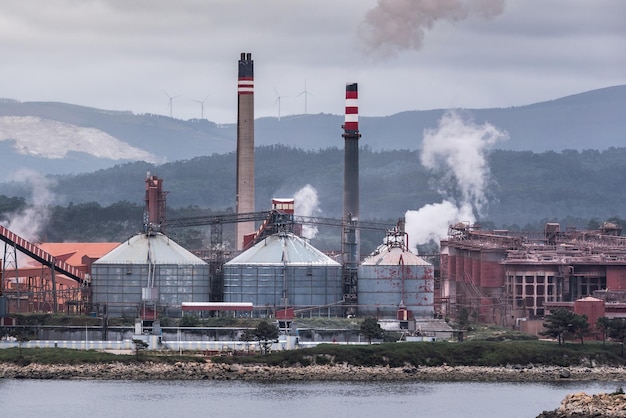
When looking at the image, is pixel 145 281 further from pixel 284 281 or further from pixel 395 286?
pixel 395 286

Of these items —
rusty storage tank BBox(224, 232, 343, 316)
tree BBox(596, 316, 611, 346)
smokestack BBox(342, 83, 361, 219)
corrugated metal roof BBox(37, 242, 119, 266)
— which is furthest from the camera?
corrugated metal roof BBox(37, 242, 119, 266)

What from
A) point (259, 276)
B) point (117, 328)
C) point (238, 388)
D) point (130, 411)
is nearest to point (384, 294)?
point (259, 276)

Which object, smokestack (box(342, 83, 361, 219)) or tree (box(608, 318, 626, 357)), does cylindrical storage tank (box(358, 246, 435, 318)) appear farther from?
smokestack (box(342, 83, 361, 219))

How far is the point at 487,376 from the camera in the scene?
358 feet

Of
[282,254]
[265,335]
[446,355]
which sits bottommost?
[446,355]

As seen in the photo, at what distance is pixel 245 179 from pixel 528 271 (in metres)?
28.0

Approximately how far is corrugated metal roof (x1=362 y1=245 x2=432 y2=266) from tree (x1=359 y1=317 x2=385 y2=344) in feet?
41.0

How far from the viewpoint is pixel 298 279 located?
5162 inches

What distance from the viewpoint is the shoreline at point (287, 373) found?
349 feet

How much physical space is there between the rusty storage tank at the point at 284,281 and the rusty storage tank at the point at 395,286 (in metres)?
1.95

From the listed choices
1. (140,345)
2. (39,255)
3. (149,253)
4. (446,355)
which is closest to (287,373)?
(446,355)

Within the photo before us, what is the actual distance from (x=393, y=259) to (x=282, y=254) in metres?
8.00

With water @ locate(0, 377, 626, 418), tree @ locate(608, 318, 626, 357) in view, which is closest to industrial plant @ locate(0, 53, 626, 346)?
tree @ locate(608, 318, 626, 357)

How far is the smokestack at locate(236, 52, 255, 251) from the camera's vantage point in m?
155
